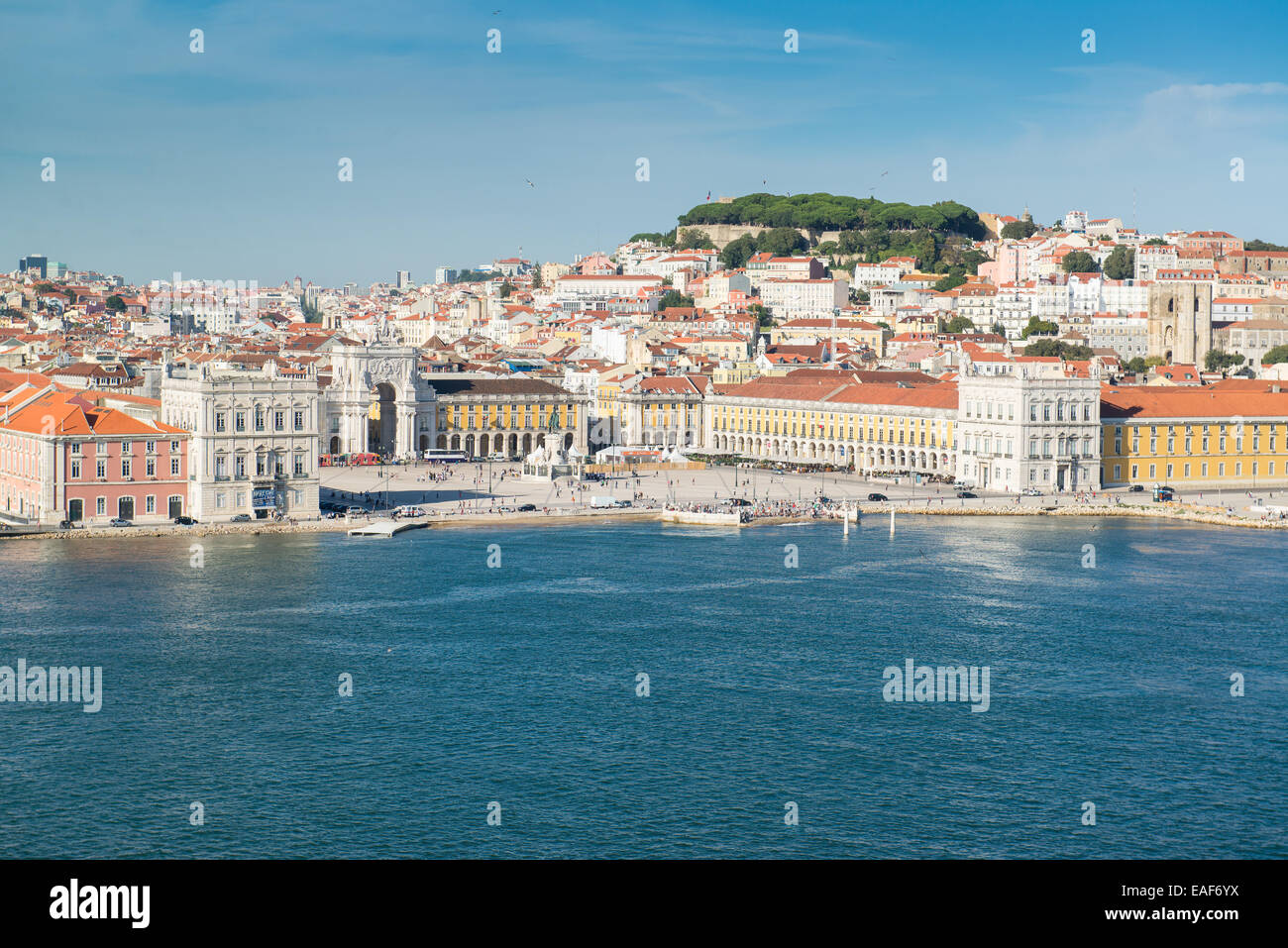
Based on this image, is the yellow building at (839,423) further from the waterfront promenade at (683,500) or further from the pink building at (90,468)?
the pink building at (90,468)

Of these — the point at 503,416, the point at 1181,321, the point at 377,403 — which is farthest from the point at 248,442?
the point at 1181,321

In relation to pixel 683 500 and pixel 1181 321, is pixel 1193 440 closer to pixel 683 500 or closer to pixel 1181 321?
pixel 683 500

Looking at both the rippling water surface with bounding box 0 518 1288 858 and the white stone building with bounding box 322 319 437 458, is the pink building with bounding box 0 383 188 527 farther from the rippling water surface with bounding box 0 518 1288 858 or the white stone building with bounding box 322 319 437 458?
the white stone building with bounding box 322 319 437 458

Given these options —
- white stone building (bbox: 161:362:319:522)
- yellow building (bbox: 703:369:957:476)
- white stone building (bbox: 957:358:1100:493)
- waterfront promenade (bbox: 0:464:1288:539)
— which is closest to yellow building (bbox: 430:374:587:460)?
yellow building (bbox: 703:369:957:476)

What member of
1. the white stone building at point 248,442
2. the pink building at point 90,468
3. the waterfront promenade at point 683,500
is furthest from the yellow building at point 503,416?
the pink building at point 90,468

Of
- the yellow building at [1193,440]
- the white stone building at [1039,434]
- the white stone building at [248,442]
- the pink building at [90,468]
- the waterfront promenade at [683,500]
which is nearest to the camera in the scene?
the pink building at [90,468]

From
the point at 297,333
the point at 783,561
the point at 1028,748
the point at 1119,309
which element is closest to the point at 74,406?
the point at 783,561
